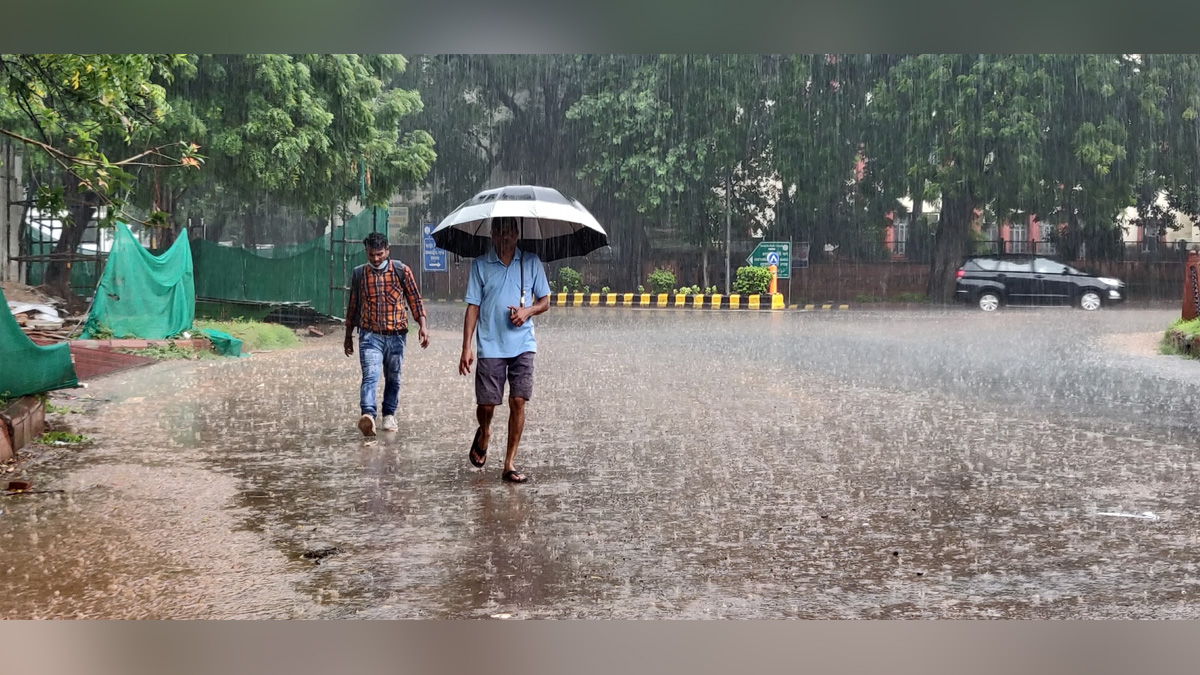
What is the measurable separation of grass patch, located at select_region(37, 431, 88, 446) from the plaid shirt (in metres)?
2.07

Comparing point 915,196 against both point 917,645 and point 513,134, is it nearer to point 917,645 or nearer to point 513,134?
point 513,134

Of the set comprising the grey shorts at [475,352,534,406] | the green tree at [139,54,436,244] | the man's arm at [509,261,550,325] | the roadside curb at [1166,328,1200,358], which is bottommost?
the roadside curb at [1166,328,1200,358]

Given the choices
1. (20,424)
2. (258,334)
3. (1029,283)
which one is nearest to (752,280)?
(1029,283)

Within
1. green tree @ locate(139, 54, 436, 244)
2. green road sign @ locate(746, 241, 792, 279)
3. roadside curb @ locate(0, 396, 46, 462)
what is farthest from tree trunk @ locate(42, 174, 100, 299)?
green road sign @ locate(746, 241, 792, 279)

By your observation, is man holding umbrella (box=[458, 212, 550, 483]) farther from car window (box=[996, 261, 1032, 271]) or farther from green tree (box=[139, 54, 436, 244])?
car window (box=[996, 261, 1032, 271])

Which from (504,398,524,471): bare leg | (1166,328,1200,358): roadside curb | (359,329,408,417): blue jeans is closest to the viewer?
(504,398,524,471): bare leg

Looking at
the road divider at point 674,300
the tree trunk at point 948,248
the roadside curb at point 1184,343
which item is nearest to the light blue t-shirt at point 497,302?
the roadside curb at point 1184,343

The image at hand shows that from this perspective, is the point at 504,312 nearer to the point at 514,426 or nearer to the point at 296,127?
the point at 514,426

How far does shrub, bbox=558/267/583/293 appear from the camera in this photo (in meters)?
30.9

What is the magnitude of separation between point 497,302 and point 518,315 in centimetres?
16

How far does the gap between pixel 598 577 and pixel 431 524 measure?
1211mm

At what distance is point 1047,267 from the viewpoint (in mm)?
28312
